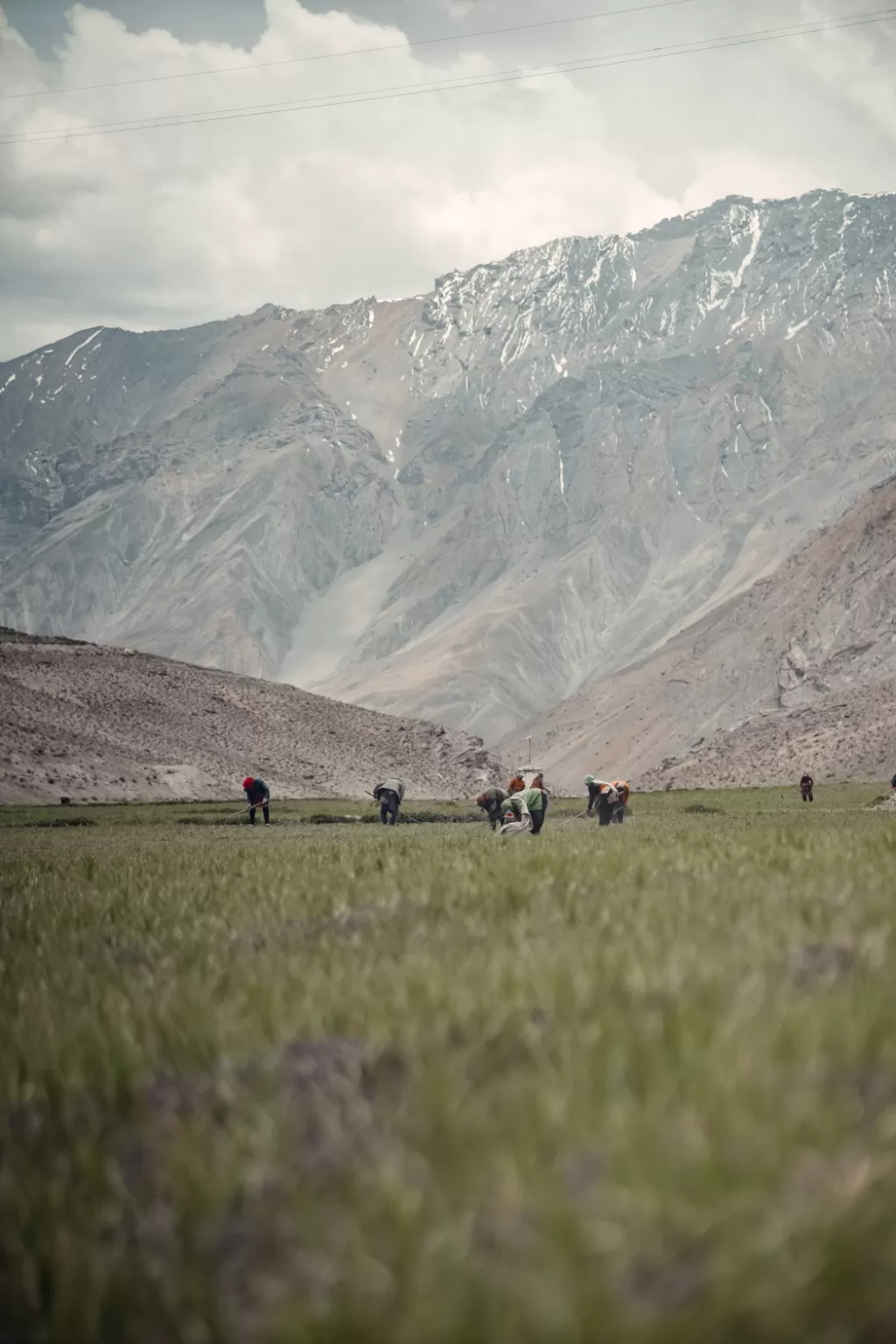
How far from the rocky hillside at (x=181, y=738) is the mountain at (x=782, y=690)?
935 inches

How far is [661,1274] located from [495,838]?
16.9 m

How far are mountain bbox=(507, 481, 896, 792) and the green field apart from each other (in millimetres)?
100859

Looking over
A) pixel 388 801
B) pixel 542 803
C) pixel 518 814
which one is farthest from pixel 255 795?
pixel 518 814

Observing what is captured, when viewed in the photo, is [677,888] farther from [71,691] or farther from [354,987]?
[71,691]

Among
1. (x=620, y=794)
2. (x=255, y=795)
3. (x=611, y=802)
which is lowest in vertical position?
(x=611, y=802)

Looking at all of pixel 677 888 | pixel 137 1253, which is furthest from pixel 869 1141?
pixel 677 888

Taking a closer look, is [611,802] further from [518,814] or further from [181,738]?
[181,738]

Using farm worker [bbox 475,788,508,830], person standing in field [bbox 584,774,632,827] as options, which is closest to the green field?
farm worker [bbox 475,788,508,830]

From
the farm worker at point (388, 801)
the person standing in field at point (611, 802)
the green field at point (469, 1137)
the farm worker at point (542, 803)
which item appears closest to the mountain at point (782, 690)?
the farm worker at point (388, 801)

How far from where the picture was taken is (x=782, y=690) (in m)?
149

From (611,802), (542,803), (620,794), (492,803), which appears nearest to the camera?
(542,803)

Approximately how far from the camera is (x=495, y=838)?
2019cm

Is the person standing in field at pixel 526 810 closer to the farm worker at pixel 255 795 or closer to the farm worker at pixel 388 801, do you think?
the farm worker at pixel 388 801

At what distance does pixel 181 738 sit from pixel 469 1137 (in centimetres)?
10672
